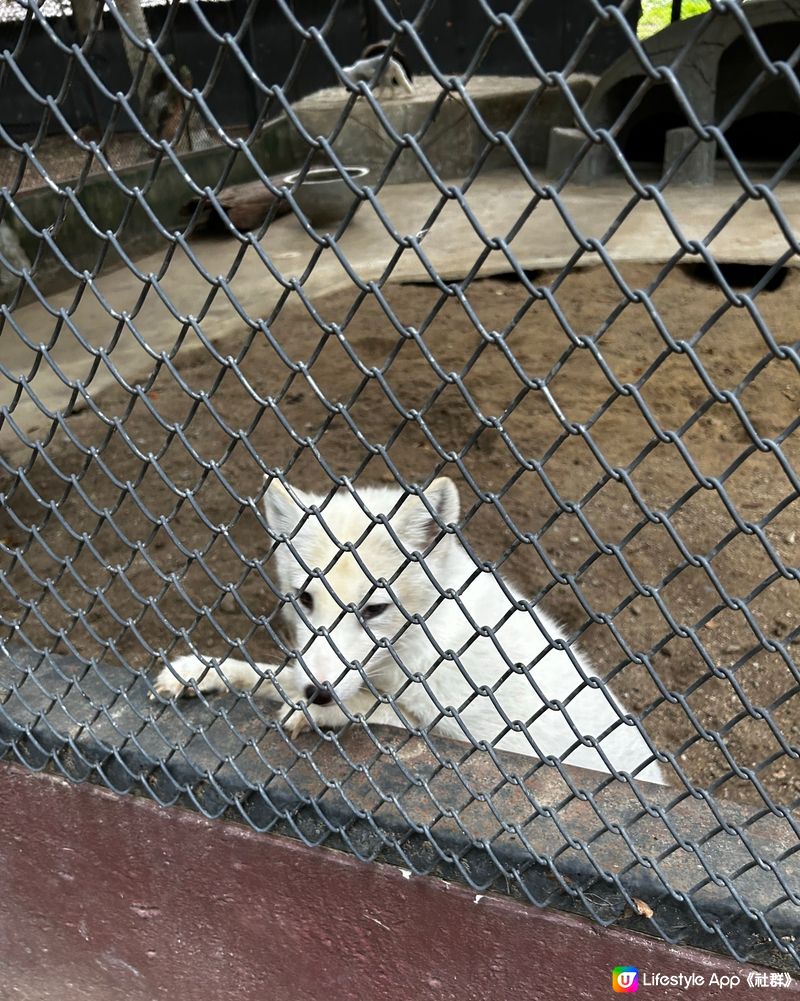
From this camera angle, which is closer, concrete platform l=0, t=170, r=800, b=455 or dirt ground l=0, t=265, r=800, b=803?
→ dirt ground l=0, t=265, r=800, b=803

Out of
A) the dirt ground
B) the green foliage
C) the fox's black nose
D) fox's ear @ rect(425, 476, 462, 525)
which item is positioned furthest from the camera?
the green foliage

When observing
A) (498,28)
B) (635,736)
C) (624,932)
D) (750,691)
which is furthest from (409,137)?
(750,691)

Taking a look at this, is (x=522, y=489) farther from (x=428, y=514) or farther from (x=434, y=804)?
(x=434, y=804)

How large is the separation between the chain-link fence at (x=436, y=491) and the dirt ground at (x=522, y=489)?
2 cm

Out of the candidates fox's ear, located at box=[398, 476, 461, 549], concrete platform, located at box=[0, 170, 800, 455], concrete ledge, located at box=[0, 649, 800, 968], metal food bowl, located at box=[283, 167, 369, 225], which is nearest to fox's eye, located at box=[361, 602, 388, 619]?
fox's ear, located at box=[398, 476, 461, 549]

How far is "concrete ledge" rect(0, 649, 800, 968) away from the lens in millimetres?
1650

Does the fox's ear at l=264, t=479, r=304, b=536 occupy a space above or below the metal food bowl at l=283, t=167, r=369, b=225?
above

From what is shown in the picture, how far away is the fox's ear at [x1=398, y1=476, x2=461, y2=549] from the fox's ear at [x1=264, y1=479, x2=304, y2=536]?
327 mm

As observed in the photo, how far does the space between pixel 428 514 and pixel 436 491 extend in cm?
26

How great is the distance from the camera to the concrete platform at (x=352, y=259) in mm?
5910

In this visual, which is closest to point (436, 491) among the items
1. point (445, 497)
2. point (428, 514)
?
point (445, 497)

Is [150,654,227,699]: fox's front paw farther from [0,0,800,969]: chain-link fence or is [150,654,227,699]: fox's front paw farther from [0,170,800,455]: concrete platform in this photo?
[0,170,800,455]: concrete platform

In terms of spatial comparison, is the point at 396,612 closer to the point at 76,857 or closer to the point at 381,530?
the point at 381,530

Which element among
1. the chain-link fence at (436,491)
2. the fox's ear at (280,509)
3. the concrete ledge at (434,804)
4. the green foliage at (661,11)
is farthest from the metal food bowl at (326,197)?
the green foliage at (661,11)
